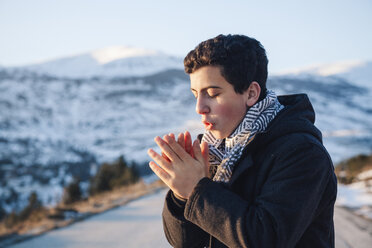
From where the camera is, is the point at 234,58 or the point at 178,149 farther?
the point at 234,58

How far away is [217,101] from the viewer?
1.49m

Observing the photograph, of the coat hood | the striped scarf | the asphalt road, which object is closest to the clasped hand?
the striped scarf

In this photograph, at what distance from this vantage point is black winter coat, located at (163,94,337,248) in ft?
3.93

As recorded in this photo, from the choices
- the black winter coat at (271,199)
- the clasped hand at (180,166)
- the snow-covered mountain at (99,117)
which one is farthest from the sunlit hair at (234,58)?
the snow-covered mountain at (99,117)

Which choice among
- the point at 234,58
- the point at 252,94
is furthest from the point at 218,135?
the point at 234,58

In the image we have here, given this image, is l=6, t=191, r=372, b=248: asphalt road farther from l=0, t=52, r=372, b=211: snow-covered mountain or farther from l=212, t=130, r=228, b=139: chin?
l=0, t=52, r=372, b=211: snow-covered mountain

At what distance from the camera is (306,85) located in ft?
592

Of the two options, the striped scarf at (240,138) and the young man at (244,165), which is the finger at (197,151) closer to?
the young man at (244,165)

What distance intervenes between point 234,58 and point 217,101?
0.19 meters

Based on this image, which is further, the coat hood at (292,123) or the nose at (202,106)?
the nose at (202,106)

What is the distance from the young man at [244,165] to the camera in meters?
1.22

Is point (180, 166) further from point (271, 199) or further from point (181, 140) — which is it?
point (271, 199)

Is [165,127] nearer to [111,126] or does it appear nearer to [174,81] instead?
[111,126]

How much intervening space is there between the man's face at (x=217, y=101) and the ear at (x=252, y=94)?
0.05ft
